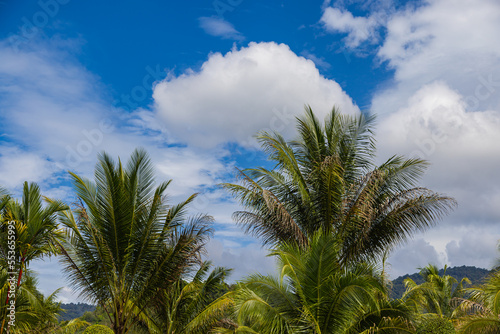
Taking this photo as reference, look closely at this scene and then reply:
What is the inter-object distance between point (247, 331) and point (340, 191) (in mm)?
4821

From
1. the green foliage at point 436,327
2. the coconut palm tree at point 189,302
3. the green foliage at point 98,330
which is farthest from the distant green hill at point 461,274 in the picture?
the green foliage at point 98,330

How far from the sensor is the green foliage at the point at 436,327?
1335 centimetres

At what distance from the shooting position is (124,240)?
12.4 metres

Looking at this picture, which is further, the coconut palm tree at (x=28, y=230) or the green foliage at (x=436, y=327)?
the green foliage at (x=436, y=327)

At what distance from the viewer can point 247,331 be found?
10109mm

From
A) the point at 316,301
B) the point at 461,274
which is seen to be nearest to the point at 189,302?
the point at 316,301

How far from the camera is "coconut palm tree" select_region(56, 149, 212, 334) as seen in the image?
476 inches

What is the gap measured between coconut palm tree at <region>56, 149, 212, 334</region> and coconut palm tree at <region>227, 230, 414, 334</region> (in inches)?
134

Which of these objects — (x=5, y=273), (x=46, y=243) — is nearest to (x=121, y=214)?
(x=46, y=243)

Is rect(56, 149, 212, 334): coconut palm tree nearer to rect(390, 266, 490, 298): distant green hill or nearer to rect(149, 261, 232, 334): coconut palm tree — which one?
rect(149, 261, 232, 334): coconut palm tree

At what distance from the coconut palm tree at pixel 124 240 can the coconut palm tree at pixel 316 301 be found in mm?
3396
